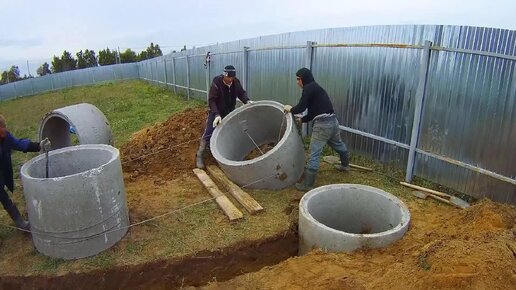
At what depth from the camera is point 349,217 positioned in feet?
16.9

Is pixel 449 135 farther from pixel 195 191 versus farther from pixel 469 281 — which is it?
pixel 195 191

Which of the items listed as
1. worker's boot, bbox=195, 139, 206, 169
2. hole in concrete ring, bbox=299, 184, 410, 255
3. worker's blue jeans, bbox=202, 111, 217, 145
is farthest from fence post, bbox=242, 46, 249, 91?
hole in concrete ring, bbox=299, 184, 410, 255

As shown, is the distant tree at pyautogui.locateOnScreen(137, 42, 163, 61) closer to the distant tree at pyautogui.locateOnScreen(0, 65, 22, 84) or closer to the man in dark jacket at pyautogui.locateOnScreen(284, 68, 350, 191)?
the distant tree at pyautogui.locateOnScreen(0, 65, 22, 84)

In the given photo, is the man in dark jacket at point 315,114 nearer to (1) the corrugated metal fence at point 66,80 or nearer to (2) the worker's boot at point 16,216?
(2) the worker's boot at point 16,216

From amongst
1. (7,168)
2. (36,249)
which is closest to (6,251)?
(36,249)

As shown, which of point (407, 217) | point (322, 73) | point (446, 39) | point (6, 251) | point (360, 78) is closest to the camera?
point (407, 217)

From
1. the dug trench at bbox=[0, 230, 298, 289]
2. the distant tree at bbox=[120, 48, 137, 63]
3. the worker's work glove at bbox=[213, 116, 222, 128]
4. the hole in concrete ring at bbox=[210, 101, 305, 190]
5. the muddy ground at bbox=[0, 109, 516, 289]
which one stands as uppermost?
the distant tree at bbox=[120, 48, 137, 63]

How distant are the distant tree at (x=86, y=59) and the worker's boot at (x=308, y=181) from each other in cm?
3973

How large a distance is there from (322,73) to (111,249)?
5.08 meters

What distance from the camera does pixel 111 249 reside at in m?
4.51

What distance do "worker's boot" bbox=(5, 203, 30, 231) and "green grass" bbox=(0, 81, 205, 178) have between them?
3.29 m

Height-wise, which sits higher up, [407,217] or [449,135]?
[449,135]

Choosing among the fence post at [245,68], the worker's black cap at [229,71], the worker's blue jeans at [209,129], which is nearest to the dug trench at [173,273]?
the worker's blue jeans at [209,129]

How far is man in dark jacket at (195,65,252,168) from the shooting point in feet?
Result: 21.9
